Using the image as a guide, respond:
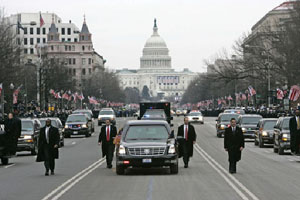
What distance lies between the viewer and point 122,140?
2267cm

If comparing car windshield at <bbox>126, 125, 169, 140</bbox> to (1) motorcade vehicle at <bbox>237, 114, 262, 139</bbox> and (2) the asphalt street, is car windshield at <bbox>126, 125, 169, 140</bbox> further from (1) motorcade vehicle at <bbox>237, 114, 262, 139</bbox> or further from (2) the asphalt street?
(1) motorcade vehicle at <bbox>237, 114, 262, 139</bbox>

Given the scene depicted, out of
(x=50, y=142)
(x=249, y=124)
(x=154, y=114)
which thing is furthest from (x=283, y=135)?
(x=154, y=114)

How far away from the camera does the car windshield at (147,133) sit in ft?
74.8

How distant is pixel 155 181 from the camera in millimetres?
20344

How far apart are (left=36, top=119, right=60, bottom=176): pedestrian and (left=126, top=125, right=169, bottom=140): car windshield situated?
2.13 metres

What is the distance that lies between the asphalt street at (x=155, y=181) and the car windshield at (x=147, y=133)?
3.31 feet

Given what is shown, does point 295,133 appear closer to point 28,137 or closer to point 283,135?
point 283,135

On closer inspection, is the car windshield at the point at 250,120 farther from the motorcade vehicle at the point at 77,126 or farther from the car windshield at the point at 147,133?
the car windshield at the point at 147,133

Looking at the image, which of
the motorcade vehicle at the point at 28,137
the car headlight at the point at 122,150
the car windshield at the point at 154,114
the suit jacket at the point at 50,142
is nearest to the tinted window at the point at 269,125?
the motorcade vehicle at the point at 28,137

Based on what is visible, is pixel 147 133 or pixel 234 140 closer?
pixel 147 133

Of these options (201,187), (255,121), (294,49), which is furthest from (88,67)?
(201,187)

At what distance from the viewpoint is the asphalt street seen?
56.2ft

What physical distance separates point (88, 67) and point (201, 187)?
593 feet

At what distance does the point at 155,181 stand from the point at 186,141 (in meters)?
5.68
